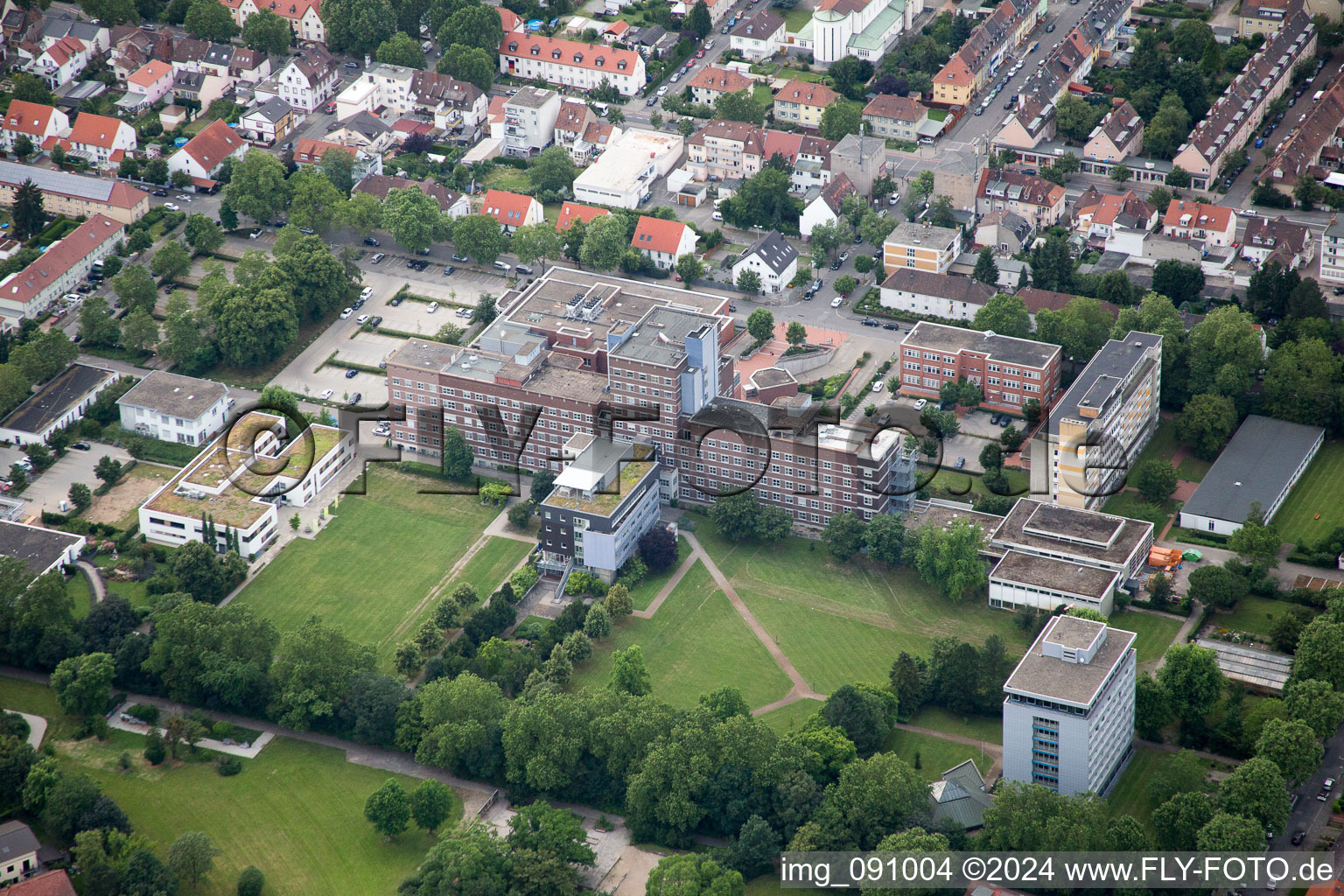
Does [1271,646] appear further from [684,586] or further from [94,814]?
[94,814]

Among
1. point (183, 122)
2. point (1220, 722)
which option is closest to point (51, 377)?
point (183, 122)

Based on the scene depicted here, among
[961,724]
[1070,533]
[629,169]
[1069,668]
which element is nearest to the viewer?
[1069,668]

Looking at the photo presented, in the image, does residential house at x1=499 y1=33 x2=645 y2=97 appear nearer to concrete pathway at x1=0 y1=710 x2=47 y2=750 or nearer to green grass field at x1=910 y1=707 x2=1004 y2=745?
green grass field at x1=910 y1=707 x2=1004 y2=745

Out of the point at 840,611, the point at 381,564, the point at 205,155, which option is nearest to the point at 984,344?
the point at 840,611

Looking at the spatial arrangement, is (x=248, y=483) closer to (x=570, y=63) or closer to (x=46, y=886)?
(x=46, y=886)

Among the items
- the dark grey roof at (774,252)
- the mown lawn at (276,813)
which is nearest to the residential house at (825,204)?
the dark grey roof at (774,252)

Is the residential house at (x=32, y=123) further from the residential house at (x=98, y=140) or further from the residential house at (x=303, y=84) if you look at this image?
the residential house at (x=303, y=84)
